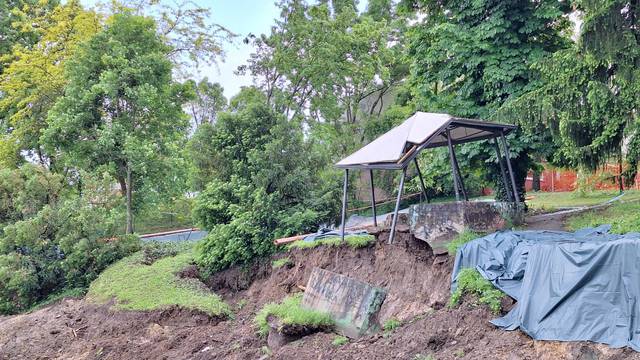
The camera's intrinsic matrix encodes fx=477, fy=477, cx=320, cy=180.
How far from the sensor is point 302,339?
642 centimetres

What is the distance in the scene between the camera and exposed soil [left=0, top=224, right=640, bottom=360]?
490cm

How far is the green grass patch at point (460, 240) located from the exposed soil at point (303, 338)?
0.58 feet

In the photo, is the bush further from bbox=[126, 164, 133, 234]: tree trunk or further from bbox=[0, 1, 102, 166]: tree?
bbox=[0, 1, 102, 166]: tree

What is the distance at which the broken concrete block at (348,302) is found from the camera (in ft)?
20.4

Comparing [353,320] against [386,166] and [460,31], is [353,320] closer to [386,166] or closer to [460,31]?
[386,166]

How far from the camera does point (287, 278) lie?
9109mm

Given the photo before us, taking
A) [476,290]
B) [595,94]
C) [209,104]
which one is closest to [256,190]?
[476,290]

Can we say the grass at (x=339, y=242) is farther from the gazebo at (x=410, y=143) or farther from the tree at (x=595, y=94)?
the tree at (x=595, y=94)

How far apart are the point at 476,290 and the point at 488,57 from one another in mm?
5588

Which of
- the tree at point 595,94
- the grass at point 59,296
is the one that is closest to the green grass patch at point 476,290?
the tree at point 595,94

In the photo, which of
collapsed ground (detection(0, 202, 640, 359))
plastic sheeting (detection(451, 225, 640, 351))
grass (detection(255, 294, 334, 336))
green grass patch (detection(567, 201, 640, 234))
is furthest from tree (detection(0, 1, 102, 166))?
plastic sheeting (detection(451, 225, 640, 351))

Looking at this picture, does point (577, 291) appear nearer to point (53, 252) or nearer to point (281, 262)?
point (281, 262)

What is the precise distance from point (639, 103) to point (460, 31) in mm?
3878

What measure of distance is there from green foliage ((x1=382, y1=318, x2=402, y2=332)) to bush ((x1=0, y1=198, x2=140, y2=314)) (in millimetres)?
7971
